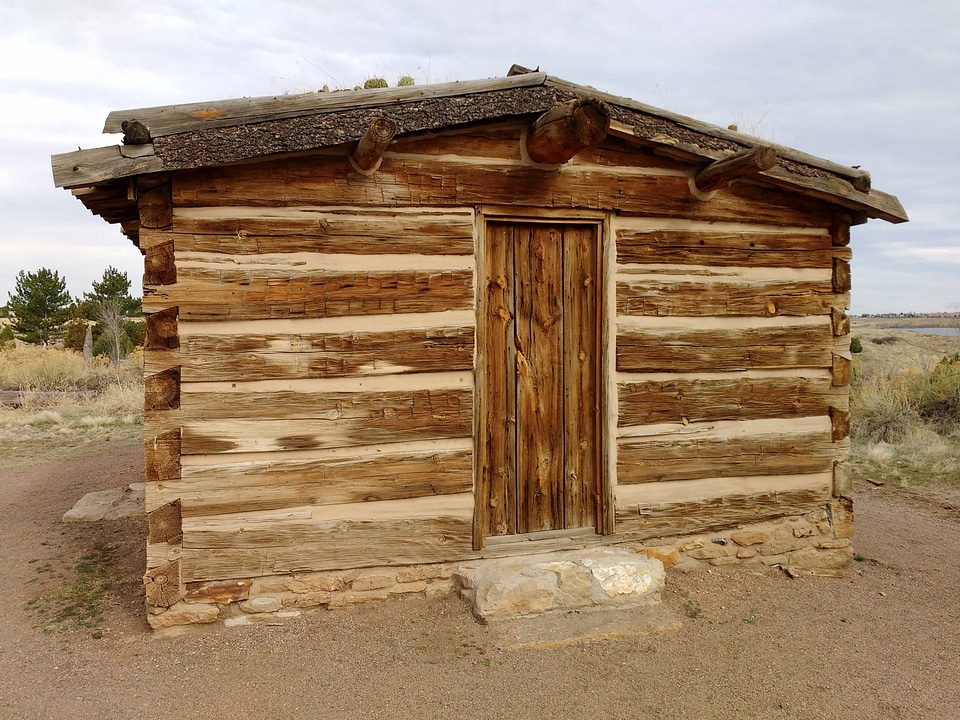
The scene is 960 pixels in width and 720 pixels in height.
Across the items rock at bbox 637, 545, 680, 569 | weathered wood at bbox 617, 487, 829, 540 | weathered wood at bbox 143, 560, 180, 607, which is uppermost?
weathered wood at bbox 617, 487, 829, 540

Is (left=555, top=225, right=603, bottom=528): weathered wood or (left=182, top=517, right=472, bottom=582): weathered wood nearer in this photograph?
(left=182, top=517, right=472, bottom=582): weathered wood

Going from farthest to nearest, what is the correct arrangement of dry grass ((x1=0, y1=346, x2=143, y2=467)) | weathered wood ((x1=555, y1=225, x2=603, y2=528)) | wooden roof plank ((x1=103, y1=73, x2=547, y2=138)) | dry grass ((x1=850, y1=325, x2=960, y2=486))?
dry grass ((x1=0, y1=346, x2=143, y2=467)) → dry grass ((x1=850, y1=325, x2=960, y2=486)) → weathered wood ((x1=555, y1=225, x2=603, y2=528)) → wooden roof plank ((x1=103, y1=73, x2=547, y2=138))

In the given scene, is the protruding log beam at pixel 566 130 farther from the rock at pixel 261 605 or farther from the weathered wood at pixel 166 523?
the rock at pixel 261 605

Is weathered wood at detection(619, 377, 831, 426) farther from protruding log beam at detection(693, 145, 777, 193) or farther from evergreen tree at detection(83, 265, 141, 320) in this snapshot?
evergreen tree at detection(83, 265, 141, 320)

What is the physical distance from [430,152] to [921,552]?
5.42 meters

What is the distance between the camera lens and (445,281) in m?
4.28

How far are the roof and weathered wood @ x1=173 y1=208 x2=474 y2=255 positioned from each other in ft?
1.23

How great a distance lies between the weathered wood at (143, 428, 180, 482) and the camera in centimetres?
391

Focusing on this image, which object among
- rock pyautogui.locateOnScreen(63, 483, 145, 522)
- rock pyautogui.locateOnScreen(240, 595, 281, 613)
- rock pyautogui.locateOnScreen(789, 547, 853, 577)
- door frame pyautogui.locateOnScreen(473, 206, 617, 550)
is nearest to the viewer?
rock pyautogui.locateOnScreen(240, 595, 281, 613)

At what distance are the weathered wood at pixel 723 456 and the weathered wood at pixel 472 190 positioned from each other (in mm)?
1636

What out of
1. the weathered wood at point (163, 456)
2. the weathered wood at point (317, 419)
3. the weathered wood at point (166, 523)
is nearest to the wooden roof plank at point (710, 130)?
the weathered wood at point (317, 419)

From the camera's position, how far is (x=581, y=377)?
473 centimetres

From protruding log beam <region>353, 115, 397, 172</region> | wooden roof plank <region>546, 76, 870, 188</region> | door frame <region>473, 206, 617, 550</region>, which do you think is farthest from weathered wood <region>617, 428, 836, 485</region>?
protruding log beam <region>353, 115, 397, 172</region>

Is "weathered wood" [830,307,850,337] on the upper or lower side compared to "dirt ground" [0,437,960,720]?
upper
